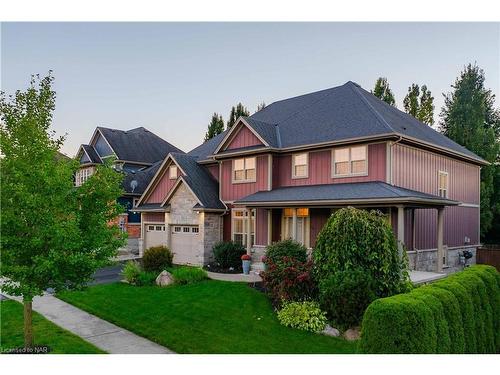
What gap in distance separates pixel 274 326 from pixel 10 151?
26.0ft

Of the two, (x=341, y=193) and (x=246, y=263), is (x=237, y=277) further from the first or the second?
(x=341, y=193)

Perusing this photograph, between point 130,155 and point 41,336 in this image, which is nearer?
point 41,336

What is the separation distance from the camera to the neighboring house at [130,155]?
100 feet

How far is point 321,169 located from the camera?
62.2 ft

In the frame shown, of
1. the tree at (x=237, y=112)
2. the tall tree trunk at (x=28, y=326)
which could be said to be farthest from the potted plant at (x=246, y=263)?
the tree at (x=237, y=112)

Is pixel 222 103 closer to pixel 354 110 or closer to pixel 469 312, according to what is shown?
pixel 354 110

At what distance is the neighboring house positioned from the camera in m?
30.6

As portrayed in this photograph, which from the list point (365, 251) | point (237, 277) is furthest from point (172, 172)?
point (365, 251)

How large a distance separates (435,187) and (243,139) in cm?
946

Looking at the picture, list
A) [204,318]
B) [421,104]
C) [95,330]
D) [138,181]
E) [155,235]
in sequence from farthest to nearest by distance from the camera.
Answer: [421,104]
[138,181]
[155,235]
[204,318]
[95,330]

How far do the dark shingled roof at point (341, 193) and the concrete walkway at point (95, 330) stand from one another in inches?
336

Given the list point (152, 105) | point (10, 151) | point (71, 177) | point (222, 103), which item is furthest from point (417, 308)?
point (222, 103)

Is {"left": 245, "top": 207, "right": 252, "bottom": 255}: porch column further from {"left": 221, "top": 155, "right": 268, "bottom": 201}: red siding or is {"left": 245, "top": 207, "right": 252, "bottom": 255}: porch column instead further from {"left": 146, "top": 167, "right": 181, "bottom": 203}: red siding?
{"left": 146, "top": 167, "right": 181, "bottom": 203}: red siding

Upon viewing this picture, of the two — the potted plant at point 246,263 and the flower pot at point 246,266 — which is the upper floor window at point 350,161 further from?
the flower pot at point 246,266
